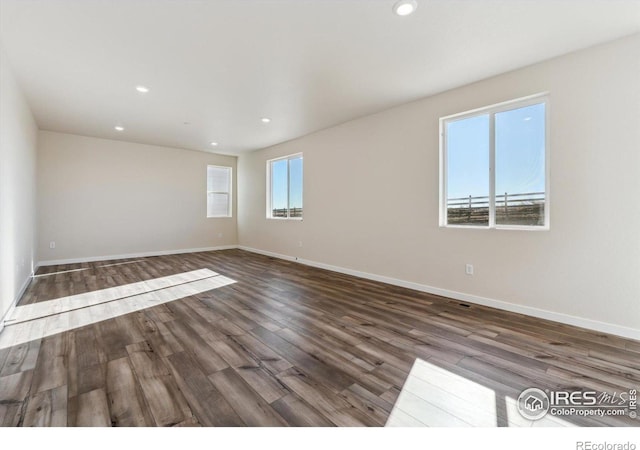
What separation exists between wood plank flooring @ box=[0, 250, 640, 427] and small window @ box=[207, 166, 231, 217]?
457 cm

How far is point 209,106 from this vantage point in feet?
13.6

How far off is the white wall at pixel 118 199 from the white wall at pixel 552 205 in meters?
4.28

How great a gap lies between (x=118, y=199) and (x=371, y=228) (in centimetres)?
568

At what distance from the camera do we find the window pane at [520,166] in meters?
2.96

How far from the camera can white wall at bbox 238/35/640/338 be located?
2.49 meters

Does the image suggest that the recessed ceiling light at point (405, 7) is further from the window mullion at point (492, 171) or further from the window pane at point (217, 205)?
the window pane at point (217, 205)

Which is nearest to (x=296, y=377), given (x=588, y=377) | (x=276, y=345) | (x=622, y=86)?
(x=276, y=345)

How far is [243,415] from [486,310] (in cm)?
279

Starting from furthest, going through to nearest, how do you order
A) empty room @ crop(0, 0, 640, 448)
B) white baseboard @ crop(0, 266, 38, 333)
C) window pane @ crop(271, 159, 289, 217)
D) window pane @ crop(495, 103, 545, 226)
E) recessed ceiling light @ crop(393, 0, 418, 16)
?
window pane @ crop(271, 159, 289, 217), window pane @ crop(495, 103, 545, 226), white baseboard @ crop(0, 266, 38, 333), recessed ceiling light @ crop(393, 0, 418, 16), empty room @ crop(0, 0, 640, 448)

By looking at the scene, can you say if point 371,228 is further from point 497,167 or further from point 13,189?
point 13,189

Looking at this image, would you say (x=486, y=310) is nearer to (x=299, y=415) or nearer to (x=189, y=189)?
(x=299, y=415)

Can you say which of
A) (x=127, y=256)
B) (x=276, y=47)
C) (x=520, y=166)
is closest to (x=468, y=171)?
(x=520, y=166)

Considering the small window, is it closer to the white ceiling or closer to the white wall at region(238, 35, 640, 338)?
the white ceiling

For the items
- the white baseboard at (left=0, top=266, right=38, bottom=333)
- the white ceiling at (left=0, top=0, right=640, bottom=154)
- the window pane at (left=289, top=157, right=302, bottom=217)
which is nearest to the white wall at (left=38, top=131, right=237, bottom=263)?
the white baseboard at (left=0, top=266, right=38, bottom=333)
